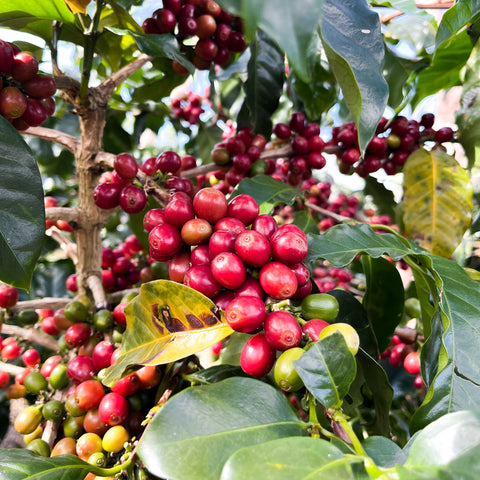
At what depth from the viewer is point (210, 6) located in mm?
1161

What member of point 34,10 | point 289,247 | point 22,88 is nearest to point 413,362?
point 289,247

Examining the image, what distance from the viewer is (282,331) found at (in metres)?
0.55

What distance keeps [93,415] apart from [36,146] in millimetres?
1436

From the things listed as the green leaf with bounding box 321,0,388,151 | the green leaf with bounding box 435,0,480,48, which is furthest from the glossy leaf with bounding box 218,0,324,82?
the green leaf with bounding box 435,0,480,48

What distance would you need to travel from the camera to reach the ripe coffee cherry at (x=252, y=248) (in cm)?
61

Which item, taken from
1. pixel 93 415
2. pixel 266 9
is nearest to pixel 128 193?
pixel 93 415

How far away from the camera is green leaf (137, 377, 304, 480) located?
0.42 m

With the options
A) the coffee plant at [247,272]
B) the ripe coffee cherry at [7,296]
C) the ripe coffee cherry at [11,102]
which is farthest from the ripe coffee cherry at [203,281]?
the ripe coffee cherry at [7,296]

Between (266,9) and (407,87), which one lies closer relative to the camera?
(266,9)

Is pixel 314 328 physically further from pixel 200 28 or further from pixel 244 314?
pixel 200 28

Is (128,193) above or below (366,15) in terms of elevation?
below

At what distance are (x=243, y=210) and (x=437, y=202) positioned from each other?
2.66 feet

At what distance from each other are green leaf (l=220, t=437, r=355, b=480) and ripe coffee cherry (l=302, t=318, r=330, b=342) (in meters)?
0.18

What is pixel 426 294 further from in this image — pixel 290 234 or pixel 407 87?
pixel 407 87
